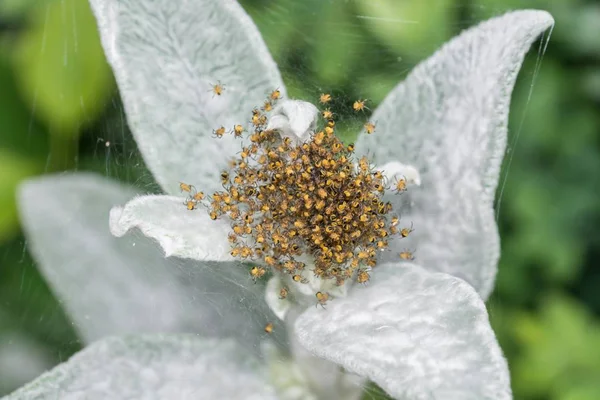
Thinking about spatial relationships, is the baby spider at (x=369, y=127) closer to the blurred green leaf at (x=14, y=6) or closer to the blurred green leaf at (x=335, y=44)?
the blurred green leaf at (x=335, y=44)

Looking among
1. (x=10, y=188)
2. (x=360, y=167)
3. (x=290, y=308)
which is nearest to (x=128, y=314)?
(x=290, y=308)

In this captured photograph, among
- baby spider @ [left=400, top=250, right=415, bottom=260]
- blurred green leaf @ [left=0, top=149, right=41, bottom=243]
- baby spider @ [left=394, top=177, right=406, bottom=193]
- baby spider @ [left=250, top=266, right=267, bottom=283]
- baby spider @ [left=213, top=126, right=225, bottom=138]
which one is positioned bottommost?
blurred green leaf @ [left=0, top=149, right=41, bottom=243]

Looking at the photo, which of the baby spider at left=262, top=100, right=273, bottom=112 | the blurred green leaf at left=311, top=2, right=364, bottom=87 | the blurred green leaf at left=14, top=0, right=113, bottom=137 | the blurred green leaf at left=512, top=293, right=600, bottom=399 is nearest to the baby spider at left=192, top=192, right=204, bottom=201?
the baby spider at left=262, top=100, right=273, bottom=112

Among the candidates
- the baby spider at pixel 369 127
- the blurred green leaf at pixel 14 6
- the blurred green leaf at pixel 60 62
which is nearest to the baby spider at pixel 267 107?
the baby spider at pixel 369 127

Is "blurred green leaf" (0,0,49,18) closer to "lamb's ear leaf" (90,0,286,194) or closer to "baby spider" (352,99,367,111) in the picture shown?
"lamb's ear leaf" (90,0,286,194)

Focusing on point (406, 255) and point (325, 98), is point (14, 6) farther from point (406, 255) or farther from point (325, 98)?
point (406, 255)

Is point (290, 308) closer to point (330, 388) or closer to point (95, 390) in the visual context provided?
point (330, 388)

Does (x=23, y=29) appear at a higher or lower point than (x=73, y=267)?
higher
